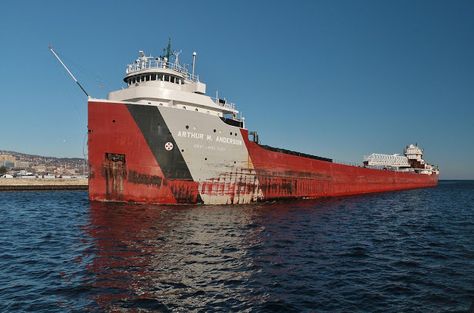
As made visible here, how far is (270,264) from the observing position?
10.3 meters

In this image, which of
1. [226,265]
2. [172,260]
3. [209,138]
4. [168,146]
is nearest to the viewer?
[226,265]

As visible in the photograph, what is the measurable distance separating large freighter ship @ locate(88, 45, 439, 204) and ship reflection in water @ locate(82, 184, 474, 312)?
155 inches

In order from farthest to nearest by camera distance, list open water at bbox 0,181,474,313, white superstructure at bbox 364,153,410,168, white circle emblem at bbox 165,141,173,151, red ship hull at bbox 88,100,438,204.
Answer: white superstructure at bbox 364,153,410,168, white circle emblem at bbox 165,141,173,151, red ship hull at bbox 88,100,438,204, open water at bbox 0,181,474,313

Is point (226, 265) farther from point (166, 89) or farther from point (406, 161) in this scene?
point (406, 161)

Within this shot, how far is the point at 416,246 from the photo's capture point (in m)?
13.4

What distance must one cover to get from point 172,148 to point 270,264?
13.0 metres

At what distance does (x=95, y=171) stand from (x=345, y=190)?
2869 centimetres

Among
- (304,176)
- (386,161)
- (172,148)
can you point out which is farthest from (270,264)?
(386,161)

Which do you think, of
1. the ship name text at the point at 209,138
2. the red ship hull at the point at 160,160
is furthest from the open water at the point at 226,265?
the ship name text at the point at 209,138

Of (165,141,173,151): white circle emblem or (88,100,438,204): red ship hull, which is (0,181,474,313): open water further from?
(165,141,173,151): white circle emblem

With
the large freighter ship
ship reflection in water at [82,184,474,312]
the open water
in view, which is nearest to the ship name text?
the large freighter ship

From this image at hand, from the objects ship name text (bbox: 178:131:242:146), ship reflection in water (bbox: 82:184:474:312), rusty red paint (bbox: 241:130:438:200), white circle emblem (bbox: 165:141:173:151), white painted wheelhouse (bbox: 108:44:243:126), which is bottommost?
ship reflection in water (bbox: 82:184:474:312)

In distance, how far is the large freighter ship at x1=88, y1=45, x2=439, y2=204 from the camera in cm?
2117

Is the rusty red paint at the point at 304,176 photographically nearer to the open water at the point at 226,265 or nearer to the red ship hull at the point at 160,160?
the red ship hull at the point at 160,160
